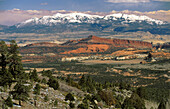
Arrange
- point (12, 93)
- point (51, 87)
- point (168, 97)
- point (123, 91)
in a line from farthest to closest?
point (168, 97) < point (123, 91) < point (51, 87) < point (12, 93)

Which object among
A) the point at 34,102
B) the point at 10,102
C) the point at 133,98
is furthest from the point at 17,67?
the point at 133,98

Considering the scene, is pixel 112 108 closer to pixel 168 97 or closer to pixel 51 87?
pixel 51 87

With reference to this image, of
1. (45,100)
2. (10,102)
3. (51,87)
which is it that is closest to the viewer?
(10,102)

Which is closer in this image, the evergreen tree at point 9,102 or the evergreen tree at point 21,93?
the evergreen tree at point 9,102

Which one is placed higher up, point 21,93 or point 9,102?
point 21,93

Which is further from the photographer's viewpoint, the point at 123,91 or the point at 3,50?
the point at 123,91

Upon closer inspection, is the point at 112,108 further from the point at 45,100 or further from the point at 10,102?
the point at 10,102

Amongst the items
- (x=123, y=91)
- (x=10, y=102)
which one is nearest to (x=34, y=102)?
(x=10, y=102)

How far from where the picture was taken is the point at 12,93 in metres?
39.9

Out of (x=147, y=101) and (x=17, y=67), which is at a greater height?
(x=17, y=67)

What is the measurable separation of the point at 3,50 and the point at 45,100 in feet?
53.4

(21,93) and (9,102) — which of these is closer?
(9,102)

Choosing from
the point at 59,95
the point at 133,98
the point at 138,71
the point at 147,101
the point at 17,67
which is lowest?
the point at 138,71

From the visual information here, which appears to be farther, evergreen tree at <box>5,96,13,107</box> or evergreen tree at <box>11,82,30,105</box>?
evergreen tree at <box>11,82,30,105</box>
